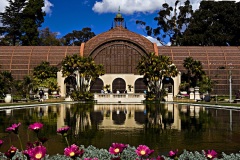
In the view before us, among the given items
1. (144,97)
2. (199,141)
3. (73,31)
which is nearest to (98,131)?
(199,141)

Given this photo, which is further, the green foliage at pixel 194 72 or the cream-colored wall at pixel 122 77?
the cream-colored wall at pixel 122 77

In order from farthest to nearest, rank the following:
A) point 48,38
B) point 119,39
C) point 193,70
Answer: point 48,38
point 119,39
point 193,70

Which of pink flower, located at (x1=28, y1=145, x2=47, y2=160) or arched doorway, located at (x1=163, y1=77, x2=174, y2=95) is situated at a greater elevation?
arched doorway, located at (x1=163, y1=77, x2=174, y2=95)

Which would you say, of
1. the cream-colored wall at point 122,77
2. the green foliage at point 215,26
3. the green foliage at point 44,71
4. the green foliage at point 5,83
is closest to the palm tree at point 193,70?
the cream-colored wall at point 122,77

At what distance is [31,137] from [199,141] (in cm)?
845

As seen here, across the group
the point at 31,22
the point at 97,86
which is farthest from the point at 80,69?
the point at 31,22

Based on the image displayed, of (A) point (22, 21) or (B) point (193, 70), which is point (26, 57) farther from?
(B) point (193, 70)

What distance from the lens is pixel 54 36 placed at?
116312mm

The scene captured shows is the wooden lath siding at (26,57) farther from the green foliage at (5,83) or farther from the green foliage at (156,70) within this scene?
the green foliage at (156,70)

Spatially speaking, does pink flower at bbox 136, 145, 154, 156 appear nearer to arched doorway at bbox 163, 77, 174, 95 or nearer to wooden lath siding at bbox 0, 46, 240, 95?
arched doorway at bbox 163, 77, 174, 95

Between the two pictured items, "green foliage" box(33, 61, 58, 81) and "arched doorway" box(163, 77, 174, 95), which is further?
"arched doorway" box(163, 77, 174, 95)

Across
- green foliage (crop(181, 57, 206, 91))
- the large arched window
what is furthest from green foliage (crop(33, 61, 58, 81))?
green foliage (crop(181, 57, 206, 91))

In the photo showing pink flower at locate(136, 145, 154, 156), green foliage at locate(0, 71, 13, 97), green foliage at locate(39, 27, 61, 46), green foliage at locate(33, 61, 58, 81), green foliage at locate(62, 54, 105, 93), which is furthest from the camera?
green foliage at locate(39, 27, 61, 46)

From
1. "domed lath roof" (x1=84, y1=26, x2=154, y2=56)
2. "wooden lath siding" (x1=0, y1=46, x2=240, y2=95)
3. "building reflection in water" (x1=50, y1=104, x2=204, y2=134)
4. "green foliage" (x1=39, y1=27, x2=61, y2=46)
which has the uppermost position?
"green foliage" (x1=39, y1=27, x2=61, y2=46)
